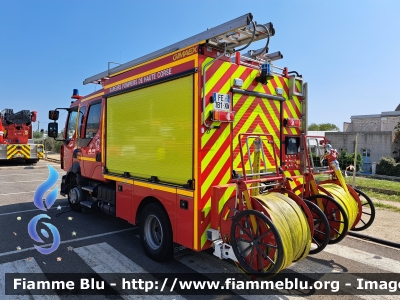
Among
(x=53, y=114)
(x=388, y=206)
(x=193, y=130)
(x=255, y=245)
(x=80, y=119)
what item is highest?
(x=53, y=114)

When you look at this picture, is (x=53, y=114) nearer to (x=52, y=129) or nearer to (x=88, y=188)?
(x=52, y=129)

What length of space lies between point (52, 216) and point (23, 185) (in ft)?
19.3

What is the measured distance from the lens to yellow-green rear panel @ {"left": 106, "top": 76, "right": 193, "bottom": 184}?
4.14m

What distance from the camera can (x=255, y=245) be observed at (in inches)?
136

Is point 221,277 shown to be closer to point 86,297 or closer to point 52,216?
point 86,297

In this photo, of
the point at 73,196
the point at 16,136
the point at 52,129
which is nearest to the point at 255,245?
the point at 73,196

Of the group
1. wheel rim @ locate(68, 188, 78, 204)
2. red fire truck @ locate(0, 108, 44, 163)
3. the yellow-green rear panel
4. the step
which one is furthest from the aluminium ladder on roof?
red fire truck @ locate(0, 108, 44, 163)

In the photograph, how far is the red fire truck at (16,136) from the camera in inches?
733

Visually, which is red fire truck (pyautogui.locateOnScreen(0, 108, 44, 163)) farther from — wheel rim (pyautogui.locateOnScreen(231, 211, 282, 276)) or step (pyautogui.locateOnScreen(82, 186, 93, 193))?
wheel rim (pyautogui.locateOnScreen(231, 211, 282, 276))

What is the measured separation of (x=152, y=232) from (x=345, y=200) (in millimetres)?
3074

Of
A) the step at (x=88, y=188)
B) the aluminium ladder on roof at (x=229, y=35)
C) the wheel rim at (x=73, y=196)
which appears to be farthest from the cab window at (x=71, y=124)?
the aluminium ladder on roof at (x=229, y=35)

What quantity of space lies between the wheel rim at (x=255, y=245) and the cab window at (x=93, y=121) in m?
4.21

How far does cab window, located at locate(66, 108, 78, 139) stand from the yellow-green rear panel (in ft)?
7.88

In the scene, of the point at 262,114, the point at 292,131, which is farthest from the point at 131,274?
the point at 292,131
